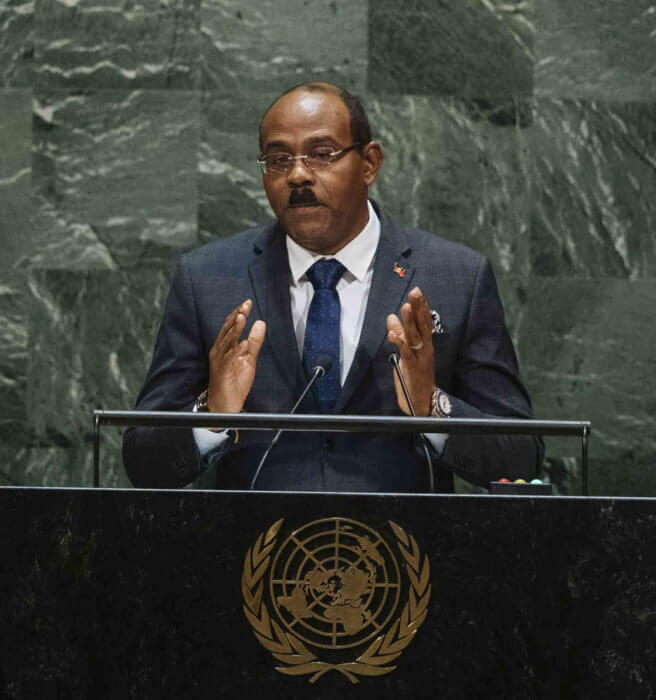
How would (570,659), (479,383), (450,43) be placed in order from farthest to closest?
(450,43) → (479,383) → (570,659)

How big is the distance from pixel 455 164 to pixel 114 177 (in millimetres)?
1185

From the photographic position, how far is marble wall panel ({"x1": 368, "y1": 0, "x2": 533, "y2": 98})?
3.71 metres

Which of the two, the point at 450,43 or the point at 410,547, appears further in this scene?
the point at 450,43

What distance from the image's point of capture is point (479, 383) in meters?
2.56

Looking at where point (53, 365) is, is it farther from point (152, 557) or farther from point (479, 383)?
point (152, 557)

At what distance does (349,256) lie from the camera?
105 inches

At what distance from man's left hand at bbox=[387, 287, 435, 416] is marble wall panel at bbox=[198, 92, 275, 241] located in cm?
164

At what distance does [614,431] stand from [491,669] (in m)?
2.25

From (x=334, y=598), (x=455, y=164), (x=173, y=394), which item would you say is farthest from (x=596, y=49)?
(x=334, y=598)

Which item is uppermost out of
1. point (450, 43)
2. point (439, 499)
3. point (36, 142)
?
point (450, 43)

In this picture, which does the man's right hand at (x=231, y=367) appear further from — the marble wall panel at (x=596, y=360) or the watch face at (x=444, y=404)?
the marble wall panel at (x=596, y=360)

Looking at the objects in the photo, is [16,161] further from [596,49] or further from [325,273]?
[596,49]

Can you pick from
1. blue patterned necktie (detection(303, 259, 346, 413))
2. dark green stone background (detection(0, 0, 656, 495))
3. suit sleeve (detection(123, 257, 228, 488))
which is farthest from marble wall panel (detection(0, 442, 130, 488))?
blue patterned necktie (detection(303, 259, 346, 413))

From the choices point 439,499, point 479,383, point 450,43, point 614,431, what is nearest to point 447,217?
point 450,43
